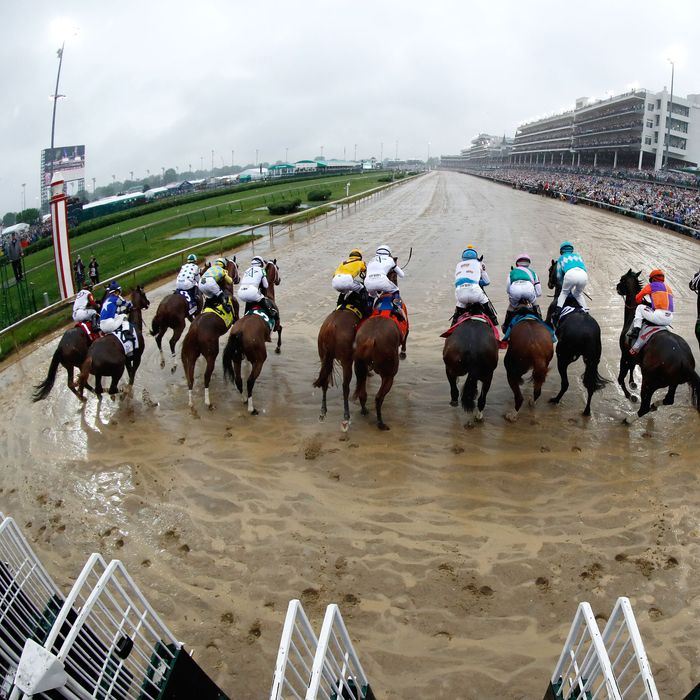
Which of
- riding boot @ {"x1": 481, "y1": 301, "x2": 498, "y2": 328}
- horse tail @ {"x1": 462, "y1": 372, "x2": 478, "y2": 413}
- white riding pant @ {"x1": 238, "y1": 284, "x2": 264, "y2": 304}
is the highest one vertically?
white riding pant @ {"x1": 238, "y1": 284, "x2": 264, "y2": 304}

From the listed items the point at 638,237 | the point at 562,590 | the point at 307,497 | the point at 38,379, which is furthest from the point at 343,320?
the point at 638,237

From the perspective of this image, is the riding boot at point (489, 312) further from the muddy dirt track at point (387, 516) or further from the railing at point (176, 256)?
the railing at point (176, 256)

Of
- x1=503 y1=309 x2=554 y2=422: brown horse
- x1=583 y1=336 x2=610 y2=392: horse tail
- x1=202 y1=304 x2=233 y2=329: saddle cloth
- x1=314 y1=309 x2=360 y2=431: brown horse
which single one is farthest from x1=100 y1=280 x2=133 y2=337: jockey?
x1=583 y1=336 x2=610 y2=392: horse tail

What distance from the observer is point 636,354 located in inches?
260

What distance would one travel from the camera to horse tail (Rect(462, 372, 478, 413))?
260 inches

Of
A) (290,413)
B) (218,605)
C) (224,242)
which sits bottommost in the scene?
(218,605)

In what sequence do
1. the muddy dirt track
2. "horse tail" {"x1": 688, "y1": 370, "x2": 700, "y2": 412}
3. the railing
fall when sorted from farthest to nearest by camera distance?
the railing → "horse tail" {"x1": 688, "y1": 370, "x2": 700, "y2": 412} → the muddy dirt track

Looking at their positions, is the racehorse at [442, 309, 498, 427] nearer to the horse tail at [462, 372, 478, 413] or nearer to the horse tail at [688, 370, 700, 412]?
the horse tail at [462, 372, 478, 413]

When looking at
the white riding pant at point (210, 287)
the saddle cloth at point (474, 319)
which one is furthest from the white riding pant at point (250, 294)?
the saddle cloth at point (474, 319)

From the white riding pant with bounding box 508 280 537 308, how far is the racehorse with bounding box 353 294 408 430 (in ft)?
5.55

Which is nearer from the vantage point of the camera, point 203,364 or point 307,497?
point 307,497

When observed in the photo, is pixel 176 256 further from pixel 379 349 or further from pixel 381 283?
pixel 379 349

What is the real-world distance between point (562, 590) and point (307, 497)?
251 cm

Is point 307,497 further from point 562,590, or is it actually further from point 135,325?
point 135,325
